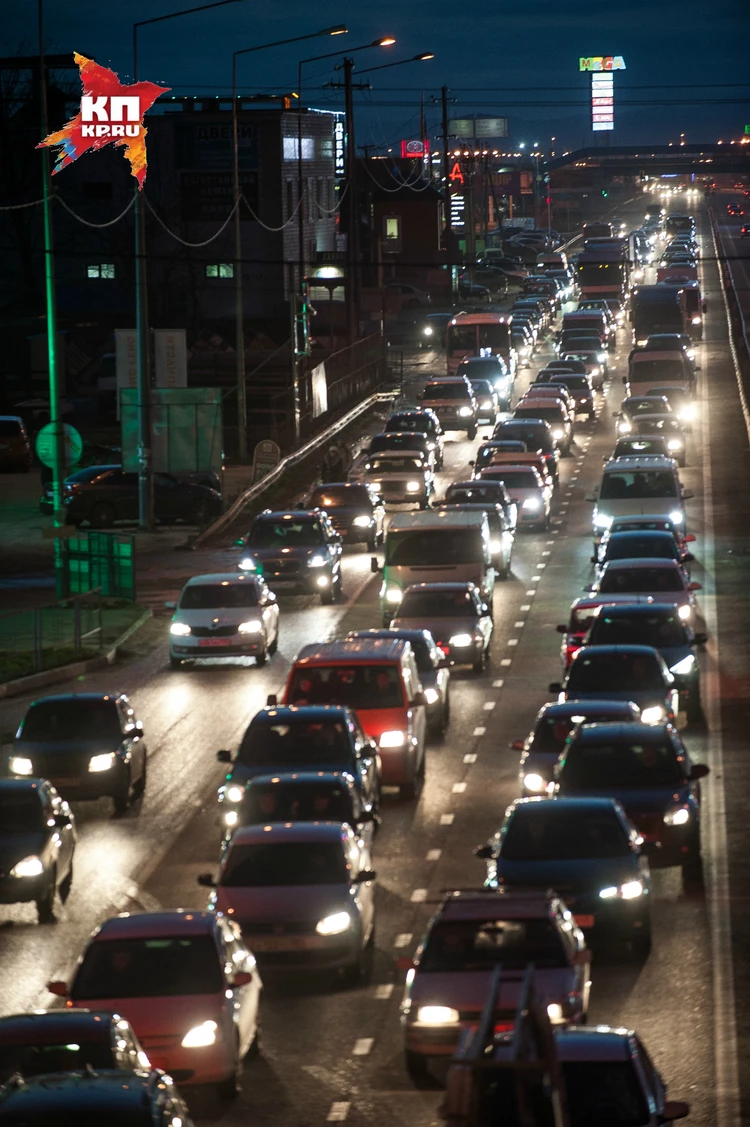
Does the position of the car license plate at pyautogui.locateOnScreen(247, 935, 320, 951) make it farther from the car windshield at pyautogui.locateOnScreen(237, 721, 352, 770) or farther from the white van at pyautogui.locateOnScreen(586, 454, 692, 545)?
the white van at pyautogui.locateOnScreen(586, 454, 692, 545)

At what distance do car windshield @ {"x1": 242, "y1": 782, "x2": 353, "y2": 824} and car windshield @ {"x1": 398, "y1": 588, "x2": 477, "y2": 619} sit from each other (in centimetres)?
1158

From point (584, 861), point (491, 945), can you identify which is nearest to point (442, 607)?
point (584, 861)

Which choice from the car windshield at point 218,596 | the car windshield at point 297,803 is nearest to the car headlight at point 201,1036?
the car windshield at point 297,803

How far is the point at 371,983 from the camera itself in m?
17.7

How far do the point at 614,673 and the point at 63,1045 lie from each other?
14.3m

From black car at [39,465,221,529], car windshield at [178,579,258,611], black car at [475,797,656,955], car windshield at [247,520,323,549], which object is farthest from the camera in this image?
black car at [39,465,221,529]

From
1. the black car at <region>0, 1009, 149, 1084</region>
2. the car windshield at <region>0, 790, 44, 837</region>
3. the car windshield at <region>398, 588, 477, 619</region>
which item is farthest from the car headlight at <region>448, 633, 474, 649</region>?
the black car at <region>0, 1009, 149, 1084</region>

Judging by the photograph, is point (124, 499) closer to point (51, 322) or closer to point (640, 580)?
point (51, 322)

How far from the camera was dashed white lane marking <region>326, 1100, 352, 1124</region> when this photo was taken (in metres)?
14.1

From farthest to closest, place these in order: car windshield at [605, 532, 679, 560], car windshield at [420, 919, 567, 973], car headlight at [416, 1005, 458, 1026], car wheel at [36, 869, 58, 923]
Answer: car windshield at [605, 532, 679, 560] → car wheel at [36, 869, 58, 923] → car windshield at [420, 919, 567, 973] → car headlight at [416, 1005, 458, 1026]

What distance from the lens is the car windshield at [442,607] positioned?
105 feet

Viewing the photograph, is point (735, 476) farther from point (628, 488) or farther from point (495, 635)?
point (495, 635)

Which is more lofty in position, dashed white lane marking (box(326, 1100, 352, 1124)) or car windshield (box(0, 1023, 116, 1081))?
car windshield (box(0, 1023, 116, 1081))

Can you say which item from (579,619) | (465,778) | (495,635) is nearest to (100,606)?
(495,635)
